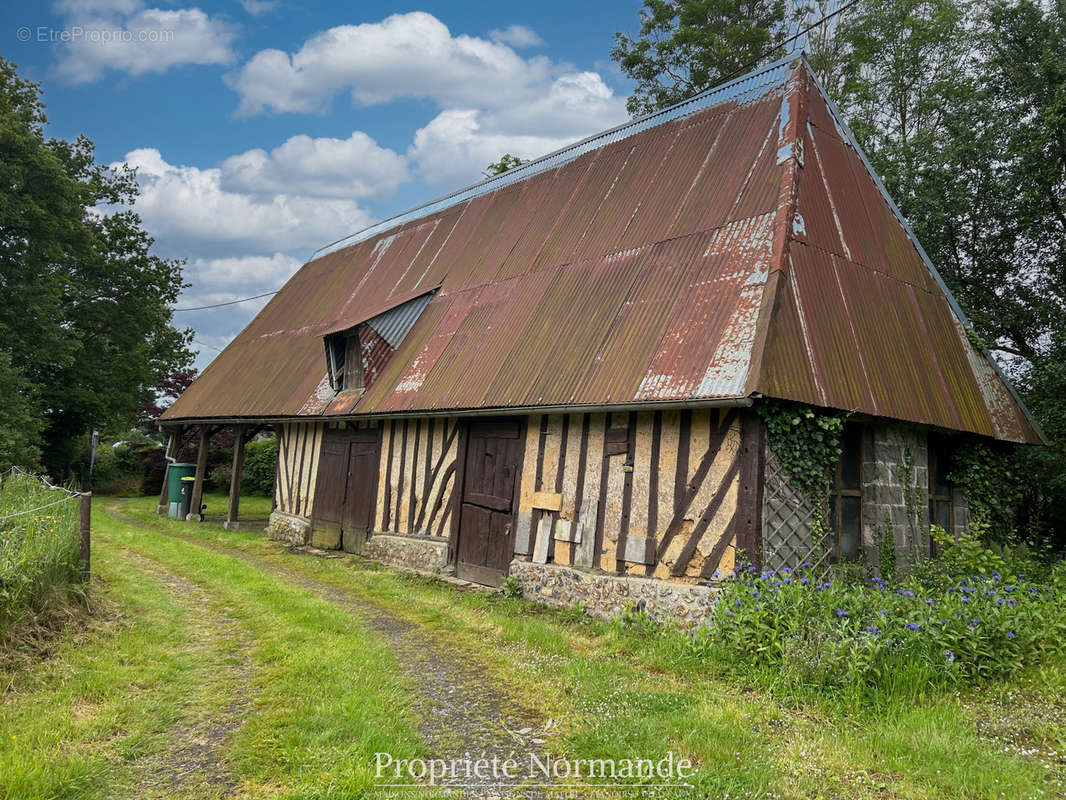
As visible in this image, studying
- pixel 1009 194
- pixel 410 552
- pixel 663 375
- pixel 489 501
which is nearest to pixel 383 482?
pixel 410 552

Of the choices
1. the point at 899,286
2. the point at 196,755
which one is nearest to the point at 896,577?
the point at 899,286

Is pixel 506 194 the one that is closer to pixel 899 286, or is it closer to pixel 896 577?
pixel 899 286

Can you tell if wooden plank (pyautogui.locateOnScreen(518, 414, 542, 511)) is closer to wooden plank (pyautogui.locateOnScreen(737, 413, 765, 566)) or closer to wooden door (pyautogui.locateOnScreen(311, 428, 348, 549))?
wooden plank (pyautogui.locateOnScreen(737, 413, 765, 566))

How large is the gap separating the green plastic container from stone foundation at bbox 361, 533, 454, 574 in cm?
778

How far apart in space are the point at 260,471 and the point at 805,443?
2087 cm

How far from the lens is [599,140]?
12609mm

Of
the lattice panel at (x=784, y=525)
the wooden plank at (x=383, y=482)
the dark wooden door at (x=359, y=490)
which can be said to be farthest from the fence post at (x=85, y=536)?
the lattice panel at (x=784, y=525)

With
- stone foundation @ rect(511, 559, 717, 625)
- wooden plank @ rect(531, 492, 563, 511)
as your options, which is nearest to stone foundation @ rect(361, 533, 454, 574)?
stone foundation @ rect(511, 559, 717, 625)

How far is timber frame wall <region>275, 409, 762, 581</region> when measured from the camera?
6.71m

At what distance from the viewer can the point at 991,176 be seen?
11.5m

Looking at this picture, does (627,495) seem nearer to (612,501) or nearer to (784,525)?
(612,501)

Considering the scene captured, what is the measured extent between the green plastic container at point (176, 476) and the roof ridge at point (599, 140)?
7.00 metres

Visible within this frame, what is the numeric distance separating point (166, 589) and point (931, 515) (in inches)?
356

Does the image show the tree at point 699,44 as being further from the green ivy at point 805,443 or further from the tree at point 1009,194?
the green ivy at point 805,443
